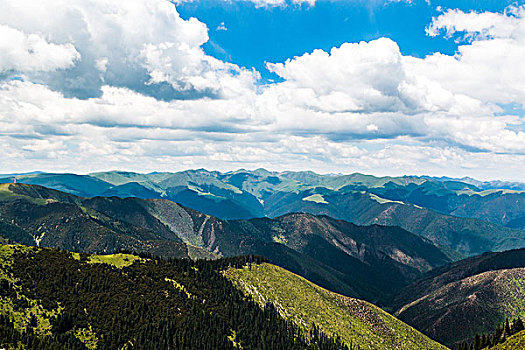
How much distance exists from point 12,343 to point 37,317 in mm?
32752

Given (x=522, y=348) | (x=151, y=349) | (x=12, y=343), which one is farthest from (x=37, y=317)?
(x=522, y=348)

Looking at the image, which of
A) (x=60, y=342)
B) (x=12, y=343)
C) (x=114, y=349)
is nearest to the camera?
(x=12, y=343)

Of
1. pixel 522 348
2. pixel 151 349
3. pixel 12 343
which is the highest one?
pixel 12 343

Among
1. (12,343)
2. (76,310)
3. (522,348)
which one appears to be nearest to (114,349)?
(76,310)

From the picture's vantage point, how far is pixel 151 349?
19238 cm

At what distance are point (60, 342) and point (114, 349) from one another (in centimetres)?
2400

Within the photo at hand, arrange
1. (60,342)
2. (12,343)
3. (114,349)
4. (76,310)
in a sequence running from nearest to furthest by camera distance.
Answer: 1. (12,343)
2. (60,342)
3. (114,349)
4. (76,310)

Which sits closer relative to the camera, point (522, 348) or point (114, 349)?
point (522, 348)

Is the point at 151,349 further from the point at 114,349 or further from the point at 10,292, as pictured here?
the point at 10,292

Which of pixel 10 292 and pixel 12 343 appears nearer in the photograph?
pixel 12 343

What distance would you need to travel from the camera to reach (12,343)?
151000 millimetres

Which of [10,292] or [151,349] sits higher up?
[10,292]

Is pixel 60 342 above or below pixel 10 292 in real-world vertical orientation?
below

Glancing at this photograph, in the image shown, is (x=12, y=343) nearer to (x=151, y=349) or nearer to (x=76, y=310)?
(x=76, y=310)
